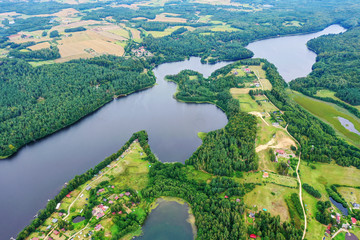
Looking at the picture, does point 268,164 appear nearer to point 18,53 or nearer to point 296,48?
point 296,48

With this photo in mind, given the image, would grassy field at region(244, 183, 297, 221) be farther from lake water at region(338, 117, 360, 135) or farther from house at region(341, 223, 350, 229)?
lake water at region(338, 117, 360, 135)

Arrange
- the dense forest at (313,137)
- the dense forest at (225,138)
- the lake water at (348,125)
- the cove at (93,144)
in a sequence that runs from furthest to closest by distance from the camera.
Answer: the lake water at (348,125), the dense forest at (313,137), the dense forest at (225,138), the cove at (93,144)

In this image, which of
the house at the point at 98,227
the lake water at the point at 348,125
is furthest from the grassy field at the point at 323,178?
the house at the point at 98,227

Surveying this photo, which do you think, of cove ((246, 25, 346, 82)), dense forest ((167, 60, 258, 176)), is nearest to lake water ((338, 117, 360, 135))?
dense forest ((167, 60, 258, 176))

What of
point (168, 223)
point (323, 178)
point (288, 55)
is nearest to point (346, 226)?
point (323, 178)

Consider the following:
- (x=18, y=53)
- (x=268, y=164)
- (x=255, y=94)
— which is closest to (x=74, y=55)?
(x=18, y=53)

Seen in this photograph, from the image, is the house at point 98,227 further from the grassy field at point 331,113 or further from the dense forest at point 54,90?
the grassy field at point 331,113
